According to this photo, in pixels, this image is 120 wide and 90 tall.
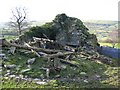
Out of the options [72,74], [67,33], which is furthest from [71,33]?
[72,74]

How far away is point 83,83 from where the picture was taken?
8.32 m

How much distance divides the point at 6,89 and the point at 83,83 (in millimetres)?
2691

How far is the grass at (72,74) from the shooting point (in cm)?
797

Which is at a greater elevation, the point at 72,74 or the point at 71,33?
the point at 71,33

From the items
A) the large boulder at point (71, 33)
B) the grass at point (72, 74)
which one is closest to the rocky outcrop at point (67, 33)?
the large boulder at point (71, 33)

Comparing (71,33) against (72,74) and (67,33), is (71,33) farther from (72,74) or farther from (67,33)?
(72,74)

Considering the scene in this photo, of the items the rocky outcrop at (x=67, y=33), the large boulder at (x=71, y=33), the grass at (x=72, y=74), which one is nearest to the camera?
the grass at (x=72, y=74)

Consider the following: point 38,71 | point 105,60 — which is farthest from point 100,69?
point 38,71

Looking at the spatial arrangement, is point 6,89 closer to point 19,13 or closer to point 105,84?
point 105,84

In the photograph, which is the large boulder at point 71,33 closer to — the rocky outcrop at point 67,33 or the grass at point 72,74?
the rocky outcrop at point 67,33

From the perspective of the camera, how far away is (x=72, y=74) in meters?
9.09

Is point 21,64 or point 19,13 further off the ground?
point 19,13

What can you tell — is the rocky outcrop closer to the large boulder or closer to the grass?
the large boulder

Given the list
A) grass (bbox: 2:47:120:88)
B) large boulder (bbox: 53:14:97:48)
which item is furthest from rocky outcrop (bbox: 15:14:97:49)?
grass (bbox: 2:47:120:88)
